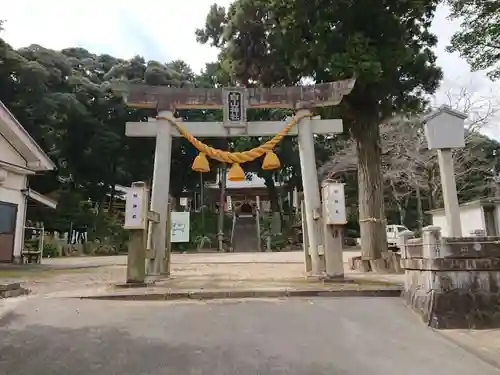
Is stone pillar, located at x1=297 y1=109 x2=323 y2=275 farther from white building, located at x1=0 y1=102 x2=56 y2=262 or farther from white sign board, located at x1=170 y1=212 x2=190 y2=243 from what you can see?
white sign board, located at x1=170 y1=212 x2=190 y2=243

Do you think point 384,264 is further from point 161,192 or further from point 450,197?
point 161,192

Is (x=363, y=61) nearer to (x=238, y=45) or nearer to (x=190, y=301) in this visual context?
(x=238, y=45)

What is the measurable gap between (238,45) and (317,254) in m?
7.33

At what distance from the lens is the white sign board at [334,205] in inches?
335

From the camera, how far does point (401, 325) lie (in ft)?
17.6

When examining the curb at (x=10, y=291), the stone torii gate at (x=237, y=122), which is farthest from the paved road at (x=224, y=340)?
Result: the stone torii gate at (x=237, y=122)

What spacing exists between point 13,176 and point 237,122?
10291 mm

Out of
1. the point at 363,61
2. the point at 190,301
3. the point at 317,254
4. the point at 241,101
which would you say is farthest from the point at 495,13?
the point at 190,301

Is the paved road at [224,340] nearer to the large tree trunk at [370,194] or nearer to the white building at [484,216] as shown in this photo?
the large tree trunk at [370,194]

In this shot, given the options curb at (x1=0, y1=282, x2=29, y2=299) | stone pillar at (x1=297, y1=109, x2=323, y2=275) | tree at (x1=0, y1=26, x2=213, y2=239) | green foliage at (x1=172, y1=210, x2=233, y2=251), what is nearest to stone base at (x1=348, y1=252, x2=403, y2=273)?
stone pillar at (x1=297, y1=109, x2=323, y2=275)

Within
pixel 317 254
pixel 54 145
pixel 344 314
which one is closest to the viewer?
pixel 344 314

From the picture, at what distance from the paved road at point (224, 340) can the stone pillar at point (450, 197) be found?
5.43 ft

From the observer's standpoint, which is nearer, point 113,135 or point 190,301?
point 190,301

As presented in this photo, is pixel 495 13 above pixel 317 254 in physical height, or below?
above
